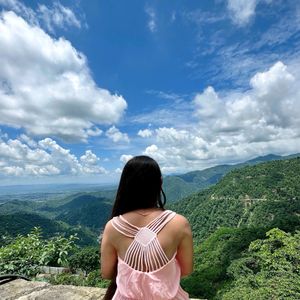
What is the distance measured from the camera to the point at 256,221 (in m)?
71.2

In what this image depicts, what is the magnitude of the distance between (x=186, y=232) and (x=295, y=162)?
113825 mm

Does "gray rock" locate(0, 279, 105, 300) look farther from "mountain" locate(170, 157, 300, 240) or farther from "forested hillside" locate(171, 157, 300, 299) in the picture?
"mountain" locate(170, 157, 300, 240)

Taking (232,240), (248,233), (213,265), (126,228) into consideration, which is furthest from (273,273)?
(248,233)

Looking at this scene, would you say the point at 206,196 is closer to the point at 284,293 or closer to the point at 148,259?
the point at 284,293

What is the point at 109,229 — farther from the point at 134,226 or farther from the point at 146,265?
the point at 146,265

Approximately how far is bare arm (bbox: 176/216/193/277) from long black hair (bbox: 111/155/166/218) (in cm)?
18

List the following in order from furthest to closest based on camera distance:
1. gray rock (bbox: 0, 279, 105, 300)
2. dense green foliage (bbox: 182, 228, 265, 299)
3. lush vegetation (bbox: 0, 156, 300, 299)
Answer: dense green foliage (bbox: 182, 228, 265, 299) < lush vegetation (bbox: 0, 156, 300, 299) < gray rock (bbox: 0, 279, 105, 300)

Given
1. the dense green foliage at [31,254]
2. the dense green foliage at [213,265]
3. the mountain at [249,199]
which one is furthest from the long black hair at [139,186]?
the mountain at [249,199]

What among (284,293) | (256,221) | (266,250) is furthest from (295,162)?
(284,293)

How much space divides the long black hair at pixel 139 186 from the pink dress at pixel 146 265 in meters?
0.09

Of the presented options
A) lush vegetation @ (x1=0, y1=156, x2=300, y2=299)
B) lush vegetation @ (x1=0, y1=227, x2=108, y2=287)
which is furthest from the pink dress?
lush vegetation @ (x1=0, y1=227, x2=108, y2=287)

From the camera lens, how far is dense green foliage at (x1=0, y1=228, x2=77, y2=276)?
408cm

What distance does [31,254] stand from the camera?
4359 millimetres

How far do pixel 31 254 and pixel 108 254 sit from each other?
11.1ft
